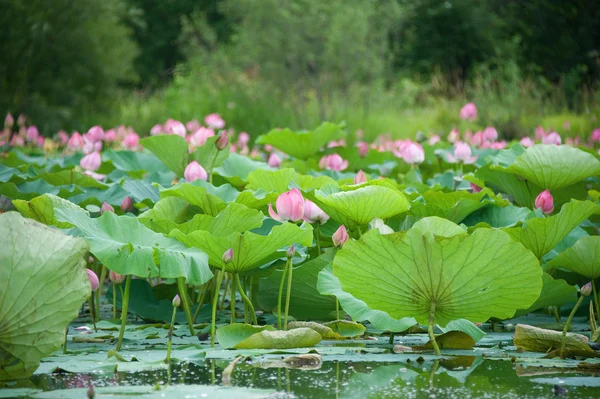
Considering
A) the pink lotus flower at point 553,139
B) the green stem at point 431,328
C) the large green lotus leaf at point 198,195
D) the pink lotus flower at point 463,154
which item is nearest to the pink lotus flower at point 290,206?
the large green lotus leaf at point 198,195

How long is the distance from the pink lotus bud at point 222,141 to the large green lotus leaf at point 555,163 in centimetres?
99

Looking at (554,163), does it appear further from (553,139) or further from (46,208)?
(46,208)

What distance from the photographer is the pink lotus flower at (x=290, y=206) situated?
216cm

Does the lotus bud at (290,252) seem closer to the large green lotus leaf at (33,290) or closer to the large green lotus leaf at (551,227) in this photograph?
the large green lotus leaf at (33,290)

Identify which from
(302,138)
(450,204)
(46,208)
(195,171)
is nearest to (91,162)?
(195,171)

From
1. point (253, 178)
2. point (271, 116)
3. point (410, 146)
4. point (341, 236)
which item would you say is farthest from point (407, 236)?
point (271, 116)

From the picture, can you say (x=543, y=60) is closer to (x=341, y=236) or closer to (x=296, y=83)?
(x=296, y=83)

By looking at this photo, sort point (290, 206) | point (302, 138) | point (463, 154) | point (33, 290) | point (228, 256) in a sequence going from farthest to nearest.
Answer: point (302, 138) → point (463, 154) → point (290, 206) → point (228, 256) → point (33, 290)

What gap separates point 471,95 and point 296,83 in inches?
157

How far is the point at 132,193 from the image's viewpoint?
2.70 metres

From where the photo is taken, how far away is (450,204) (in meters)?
2.66

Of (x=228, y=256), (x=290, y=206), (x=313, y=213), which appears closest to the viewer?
(x=228, y=256)

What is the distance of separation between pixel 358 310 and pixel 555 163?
43.3 inches

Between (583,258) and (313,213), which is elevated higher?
(313,213)
